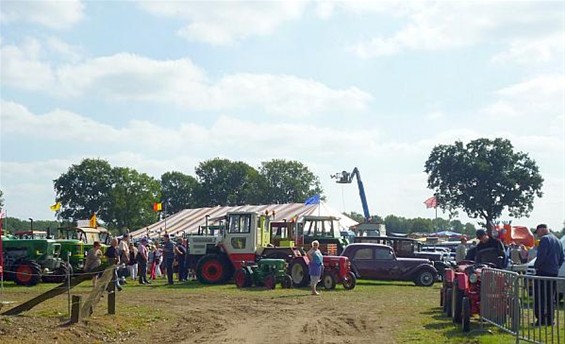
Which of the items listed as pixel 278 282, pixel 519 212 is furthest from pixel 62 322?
pixel 519 212

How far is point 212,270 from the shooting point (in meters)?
28.9

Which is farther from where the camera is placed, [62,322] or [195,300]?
[195,300]

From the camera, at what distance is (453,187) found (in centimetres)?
7556

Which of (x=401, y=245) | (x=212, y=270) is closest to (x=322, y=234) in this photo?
(x=401, y=245)

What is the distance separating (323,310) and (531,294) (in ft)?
24.2

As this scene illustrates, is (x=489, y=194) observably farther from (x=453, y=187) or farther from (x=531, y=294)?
(x=531, y=294)

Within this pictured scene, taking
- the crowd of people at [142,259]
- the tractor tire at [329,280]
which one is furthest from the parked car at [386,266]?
the crowd of people at [142,259]

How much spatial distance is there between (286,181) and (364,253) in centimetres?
8917

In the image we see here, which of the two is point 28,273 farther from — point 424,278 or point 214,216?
point 214,216

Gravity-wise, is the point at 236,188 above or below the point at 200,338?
above

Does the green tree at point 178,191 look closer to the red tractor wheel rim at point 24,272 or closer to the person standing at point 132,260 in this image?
the person standing at point 132,260

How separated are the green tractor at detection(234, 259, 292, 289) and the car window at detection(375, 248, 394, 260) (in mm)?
4678

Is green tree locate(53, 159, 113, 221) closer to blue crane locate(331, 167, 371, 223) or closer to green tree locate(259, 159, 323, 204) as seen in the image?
green tree locate(259, 159, 323, 204)

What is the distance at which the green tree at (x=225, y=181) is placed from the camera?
118 meters
